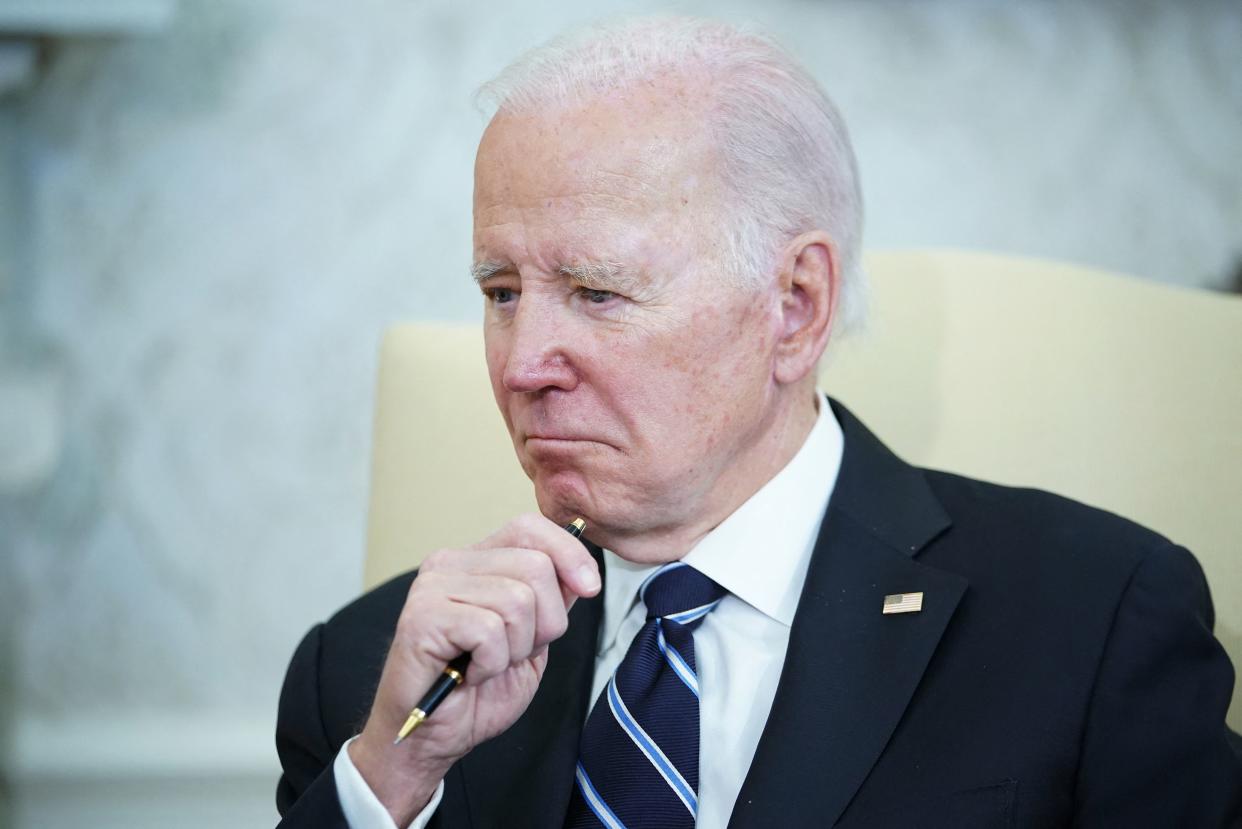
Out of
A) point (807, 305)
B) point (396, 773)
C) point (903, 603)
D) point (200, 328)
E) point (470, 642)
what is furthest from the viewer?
point (200, 328)

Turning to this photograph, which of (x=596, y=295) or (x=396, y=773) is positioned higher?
(x=596, y=295)

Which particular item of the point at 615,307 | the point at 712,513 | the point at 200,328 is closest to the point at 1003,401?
the point at 712,513

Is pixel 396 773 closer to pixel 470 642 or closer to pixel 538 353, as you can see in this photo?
pixel 470 642

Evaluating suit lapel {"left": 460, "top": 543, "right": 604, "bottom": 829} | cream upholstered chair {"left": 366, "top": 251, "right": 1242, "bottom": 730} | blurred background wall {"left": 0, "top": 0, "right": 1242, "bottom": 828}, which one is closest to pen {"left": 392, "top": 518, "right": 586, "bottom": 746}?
suit lapel {"left": 460, "top": 543, "right": 604, "bottom": 829}

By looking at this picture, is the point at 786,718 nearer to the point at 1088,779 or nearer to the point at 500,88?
the point at 1088,779

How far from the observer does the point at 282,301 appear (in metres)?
2.43

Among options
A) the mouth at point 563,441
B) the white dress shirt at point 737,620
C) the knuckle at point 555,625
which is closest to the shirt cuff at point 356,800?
the white dress shirt at point 737,620

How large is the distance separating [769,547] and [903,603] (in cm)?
16

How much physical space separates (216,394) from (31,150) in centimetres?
56

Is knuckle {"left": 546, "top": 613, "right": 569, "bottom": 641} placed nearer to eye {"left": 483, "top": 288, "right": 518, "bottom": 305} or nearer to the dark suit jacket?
the dark suit jacket

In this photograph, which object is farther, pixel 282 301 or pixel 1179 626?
pixel 282 301

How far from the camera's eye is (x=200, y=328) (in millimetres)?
2426

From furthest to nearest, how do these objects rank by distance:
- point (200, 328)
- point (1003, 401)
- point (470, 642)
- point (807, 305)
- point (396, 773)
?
point (200, 328) < point (1003, 401) < point (807, 305) < point (396, 773) < point (470, 642)

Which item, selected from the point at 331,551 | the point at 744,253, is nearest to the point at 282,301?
the point at 331,551
